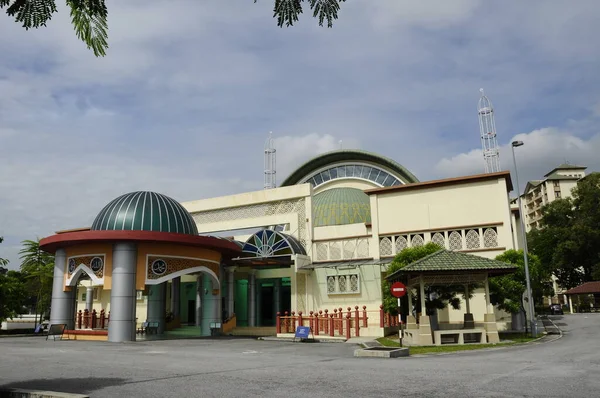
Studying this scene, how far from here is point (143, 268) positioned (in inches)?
1043

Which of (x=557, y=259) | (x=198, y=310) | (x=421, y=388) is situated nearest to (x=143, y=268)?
(x=198, y=310)

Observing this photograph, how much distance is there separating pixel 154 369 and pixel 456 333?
12888mm

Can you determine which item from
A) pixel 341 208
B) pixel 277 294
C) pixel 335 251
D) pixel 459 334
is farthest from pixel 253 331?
pixel 459 334

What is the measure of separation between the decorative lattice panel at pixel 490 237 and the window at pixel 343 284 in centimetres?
833

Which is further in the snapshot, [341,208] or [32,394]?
[341,208]

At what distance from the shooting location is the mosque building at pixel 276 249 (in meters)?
26.6

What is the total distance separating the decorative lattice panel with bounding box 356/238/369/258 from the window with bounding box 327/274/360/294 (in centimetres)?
141

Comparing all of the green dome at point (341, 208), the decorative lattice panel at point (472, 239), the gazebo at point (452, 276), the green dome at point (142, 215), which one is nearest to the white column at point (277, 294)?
the green dome at point (341, 208)

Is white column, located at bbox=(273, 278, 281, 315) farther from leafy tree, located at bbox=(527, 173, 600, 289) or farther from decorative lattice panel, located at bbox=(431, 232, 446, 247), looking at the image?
leafy tree, located at bbox=(527, 173, 600, 289)

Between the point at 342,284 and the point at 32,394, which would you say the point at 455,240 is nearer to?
the point at 342,284

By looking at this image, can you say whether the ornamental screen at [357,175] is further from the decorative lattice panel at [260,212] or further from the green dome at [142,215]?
the green dome at [142,215]

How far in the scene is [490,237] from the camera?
96.2 feet

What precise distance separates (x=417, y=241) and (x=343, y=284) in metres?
5.91

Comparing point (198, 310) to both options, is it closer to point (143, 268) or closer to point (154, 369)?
point (143, 268)
